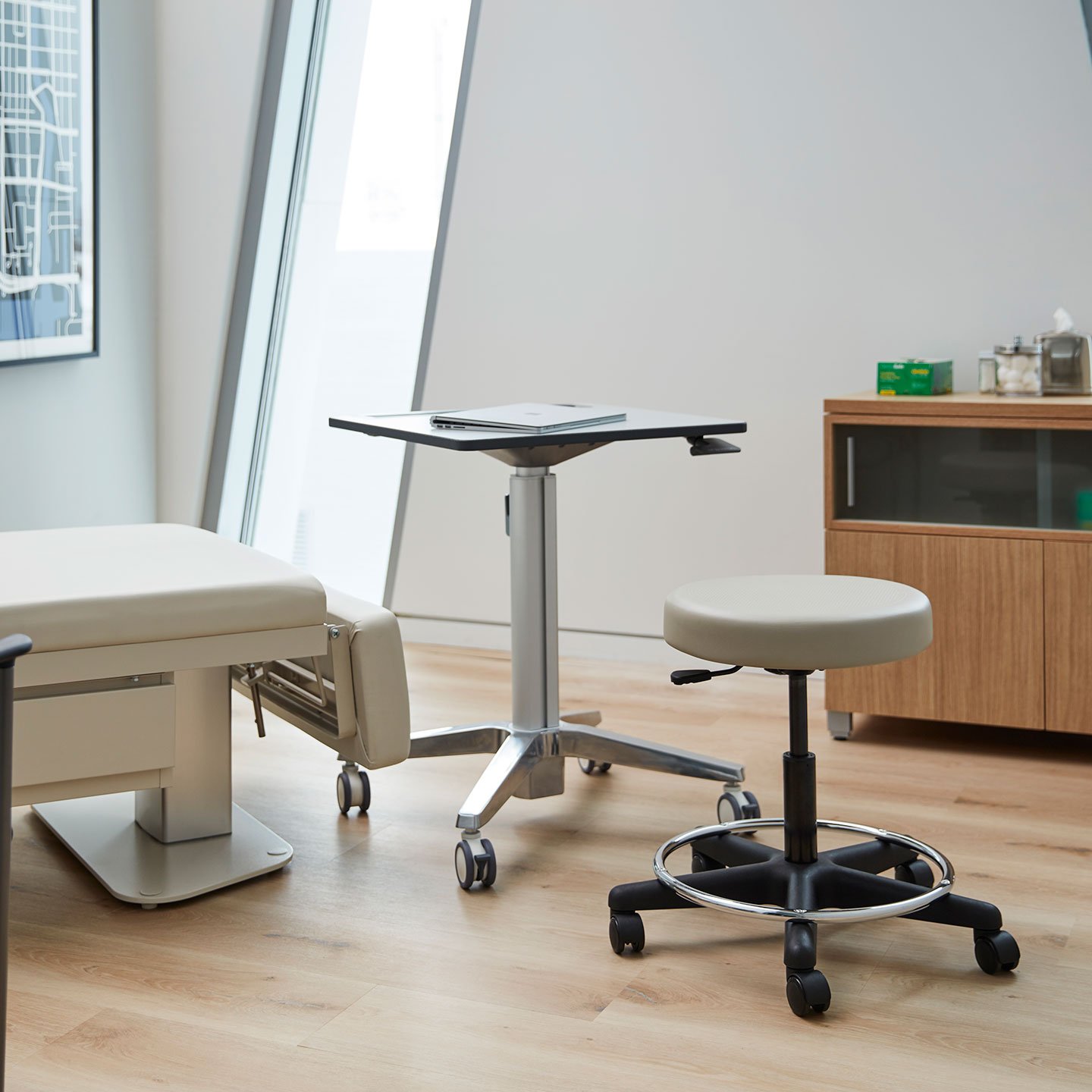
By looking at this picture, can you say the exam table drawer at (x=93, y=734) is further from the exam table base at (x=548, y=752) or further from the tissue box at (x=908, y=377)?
the tissue box at (x=908, y=377)

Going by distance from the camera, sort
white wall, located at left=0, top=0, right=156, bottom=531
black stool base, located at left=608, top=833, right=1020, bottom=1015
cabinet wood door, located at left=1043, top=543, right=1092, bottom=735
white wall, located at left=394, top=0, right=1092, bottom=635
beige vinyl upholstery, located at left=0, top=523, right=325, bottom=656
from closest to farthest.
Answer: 1. black stool base, located at left=608, top=833, right=1020, bottom=1015
2. beige vinyl upholstery, located at left=0, top=523, right=325, bottom=656
3. cabinet wood door, located at left=1043, top=543, right=1092, bottom=735
4. white wall, located at left=394, top=0, right=1092, bottom=635
5. white wall, located at left=0, top=0, right=156, bottom=531

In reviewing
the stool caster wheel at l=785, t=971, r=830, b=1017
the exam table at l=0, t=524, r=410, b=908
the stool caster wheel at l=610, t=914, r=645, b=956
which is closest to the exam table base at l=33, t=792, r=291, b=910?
the exam table at l=0, t=524, r=410, b=908

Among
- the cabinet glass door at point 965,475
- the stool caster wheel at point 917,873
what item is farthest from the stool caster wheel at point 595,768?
the stool caster wheel at point 917,873

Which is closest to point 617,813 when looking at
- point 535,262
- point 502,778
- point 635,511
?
point 502,778

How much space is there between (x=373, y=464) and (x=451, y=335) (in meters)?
0.53

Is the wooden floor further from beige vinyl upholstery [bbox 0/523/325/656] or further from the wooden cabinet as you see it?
beige vinyl upholstery [bbox 0/523/325/656]

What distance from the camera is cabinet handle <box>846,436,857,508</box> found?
3.17m

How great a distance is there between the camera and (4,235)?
12.5ft

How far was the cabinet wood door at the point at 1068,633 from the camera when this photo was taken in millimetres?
2953

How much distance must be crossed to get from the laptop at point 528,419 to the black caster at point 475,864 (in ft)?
2.35

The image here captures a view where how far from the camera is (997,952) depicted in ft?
6.41

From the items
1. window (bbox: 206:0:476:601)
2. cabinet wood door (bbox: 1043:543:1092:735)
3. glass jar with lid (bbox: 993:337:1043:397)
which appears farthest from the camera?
window (bbox: 206:0:476:601)

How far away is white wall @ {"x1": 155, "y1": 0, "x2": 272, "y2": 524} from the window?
7 cm

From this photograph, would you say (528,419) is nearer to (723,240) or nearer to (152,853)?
(152,853)
